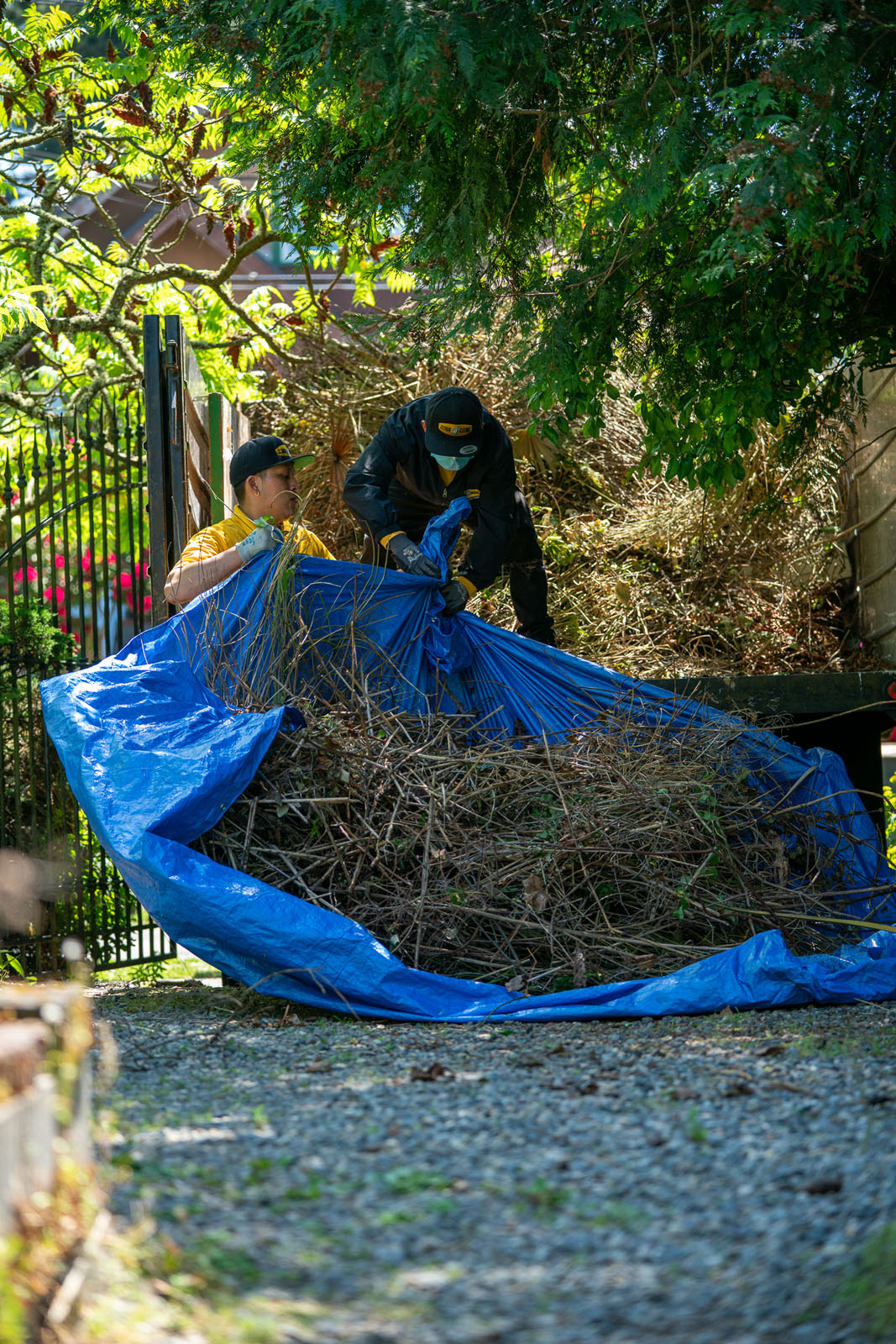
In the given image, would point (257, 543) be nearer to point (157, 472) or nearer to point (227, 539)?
point (227, 539)

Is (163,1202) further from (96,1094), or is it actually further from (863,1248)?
(863,1248)

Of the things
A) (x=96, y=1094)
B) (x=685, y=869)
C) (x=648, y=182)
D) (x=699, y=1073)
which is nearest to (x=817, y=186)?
(x=648, y=182)

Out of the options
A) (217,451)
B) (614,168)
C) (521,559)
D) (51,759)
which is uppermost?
(614,168)

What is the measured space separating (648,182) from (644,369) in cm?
104

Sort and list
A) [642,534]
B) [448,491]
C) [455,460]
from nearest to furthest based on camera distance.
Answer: [455,460] < [448,491] < [642,534]

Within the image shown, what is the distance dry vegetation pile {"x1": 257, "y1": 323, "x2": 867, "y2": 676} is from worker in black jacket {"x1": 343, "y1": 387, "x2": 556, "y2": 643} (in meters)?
1.02

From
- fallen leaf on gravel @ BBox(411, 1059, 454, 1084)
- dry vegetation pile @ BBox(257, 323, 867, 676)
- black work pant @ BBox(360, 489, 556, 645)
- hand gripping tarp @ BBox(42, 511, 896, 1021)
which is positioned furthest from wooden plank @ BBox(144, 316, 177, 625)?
fallen leaf on gravel @ BBox(411, 1059, 454, 1084)

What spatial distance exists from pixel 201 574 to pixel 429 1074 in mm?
2235

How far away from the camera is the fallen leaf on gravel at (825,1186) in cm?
190

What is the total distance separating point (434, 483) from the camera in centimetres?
512

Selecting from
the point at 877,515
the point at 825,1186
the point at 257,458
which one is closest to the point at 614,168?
the point at 257,458

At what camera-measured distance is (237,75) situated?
4.29 m

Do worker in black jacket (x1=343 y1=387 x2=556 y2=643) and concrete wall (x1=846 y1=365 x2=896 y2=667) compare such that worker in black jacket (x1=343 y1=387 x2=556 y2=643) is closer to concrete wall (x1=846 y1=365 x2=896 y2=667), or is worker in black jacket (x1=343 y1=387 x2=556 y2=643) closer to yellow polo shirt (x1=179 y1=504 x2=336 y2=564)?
yellow polo shirt (x1=179 y1=504 x2=336 y2=564)

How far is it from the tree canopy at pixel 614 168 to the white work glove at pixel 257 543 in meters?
1.05
